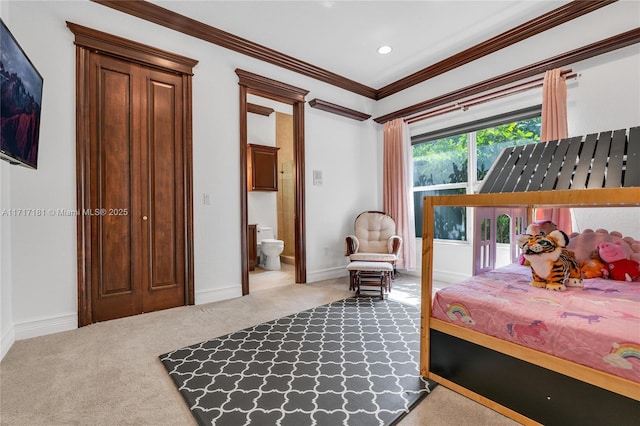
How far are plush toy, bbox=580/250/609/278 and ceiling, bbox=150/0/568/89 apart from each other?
2.39 metres

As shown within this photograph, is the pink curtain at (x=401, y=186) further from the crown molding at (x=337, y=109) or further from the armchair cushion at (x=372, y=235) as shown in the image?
the crown molding at (x=337, y=109)

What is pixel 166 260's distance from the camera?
286 cm

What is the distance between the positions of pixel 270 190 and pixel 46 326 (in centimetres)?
369

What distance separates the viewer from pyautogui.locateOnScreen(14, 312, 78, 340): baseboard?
7.11 ft

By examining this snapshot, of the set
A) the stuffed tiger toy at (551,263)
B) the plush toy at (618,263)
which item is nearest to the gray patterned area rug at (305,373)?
the stuffed tiger toy at (551,263)

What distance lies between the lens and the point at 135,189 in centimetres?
269

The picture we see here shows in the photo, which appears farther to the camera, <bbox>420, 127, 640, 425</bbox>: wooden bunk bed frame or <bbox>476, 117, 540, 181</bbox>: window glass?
<bbox>476, 117, 540, 181</bbox>: window glass

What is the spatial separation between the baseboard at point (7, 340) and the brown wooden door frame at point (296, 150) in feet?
5.97

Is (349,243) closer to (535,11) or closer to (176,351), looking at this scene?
(176,351)

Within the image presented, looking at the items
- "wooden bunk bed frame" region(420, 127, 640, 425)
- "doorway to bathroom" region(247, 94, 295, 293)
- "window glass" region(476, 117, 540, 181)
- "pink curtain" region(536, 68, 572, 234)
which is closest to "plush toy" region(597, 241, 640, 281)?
"pink curtain" region(536, 68, 572, 234)

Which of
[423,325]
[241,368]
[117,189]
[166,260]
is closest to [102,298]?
[166,260]

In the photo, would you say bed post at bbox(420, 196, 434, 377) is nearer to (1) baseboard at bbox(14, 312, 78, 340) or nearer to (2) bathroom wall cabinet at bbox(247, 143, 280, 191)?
(1) baseboard at bbox(14, 312, 78, 340)

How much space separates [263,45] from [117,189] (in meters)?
2.25

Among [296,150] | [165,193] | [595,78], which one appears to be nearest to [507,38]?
[595,78]
